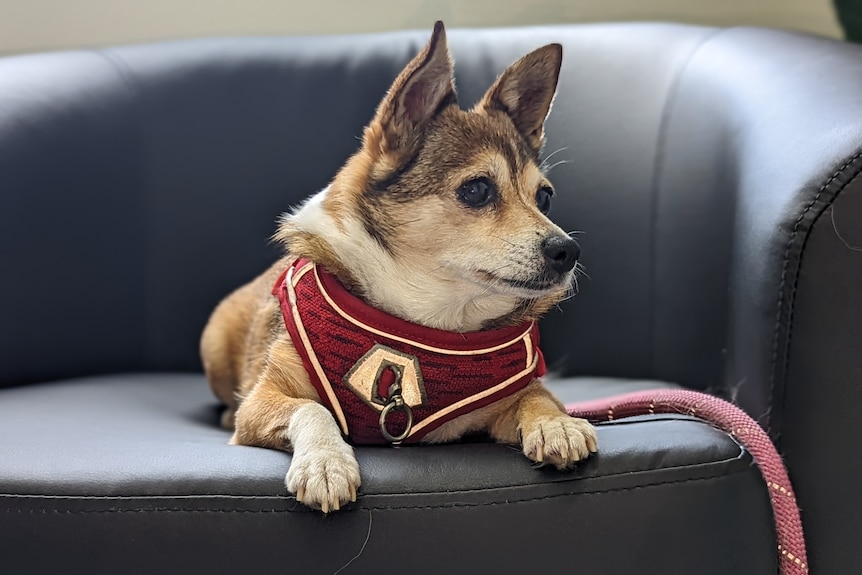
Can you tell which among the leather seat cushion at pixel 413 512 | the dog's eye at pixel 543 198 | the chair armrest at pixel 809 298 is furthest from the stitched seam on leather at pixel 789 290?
the dog's eye at pixel 543 198

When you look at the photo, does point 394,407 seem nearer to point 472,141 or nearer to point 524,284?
point 524,284

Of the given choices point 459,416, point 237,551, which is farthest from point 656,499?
point 237,551

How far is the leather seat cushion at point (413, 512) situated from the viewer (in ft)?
3.70

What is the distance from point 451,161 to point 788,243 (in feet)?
1.72

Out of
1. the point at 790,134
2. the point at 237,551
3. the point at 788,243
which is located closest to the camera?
the point at 237,551

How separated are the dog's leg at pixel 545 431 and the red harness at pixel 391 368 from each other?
0.14 feet

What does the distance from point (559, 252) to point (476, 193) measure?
6.5 inches

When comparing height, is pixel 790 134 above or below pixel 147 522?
above

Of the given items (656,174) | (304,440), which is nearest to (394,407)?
(304,440)

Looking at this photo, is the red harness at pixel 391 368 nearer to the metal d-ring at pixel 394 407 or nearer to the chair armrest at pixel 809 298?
the metal d-ring at pixel 394 407

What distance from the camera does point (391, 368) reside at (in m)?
1.31

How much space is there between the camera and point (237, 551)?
113 cm

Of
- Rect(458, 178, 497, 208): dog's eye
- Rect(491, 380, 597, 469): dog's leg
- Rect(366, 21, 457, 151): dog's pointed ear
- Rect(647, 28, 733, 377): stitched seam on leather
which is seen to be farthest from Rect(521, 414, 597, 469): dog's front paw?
Rect(647, 28, 733, 377): stitched seam on leather

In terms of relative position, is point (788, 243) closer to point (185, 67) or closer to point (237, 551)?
point (237, 551)
